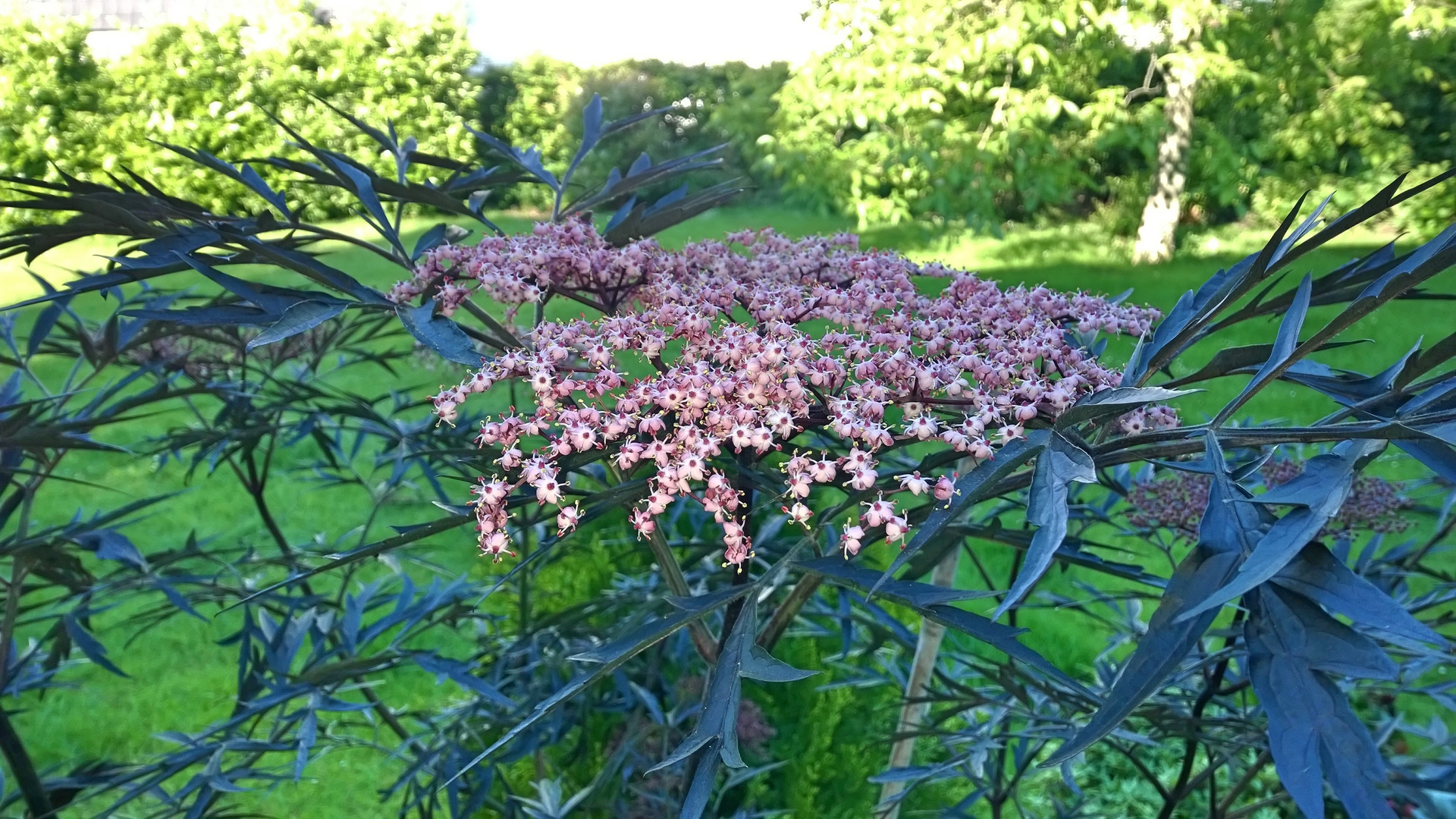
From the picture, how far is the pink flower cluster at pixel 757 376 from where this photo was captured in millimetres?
632

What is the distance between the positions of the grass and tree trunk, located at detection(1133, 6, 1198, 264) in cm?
23

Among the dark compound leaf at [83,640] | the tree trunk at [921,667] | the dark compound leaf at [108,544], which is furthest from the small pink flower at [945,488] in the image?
the dark compound leaf at [83,640]

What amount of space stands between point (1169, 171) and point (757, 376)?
785cm

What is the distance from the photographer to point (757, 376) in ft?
2.14

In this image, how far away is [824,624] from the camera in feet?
7.91

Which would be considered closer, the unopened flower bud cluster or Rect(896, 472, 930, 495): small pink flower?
Rect(896, 472, 930, 495): small pink flower

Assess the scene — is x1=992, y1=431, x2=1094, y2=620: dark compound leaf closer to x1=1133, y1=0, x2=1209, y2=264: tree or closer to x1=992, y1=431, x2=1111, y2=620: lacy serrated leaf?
x1=992, y1=431, x2=1111, y2=620: lacy serrated leaf

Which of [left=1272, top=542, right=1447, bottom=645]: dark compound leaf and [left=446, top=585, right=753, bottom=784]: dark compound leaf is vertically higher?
[left=1272, top=542, right=1447, bottom=645]: dark compound leaf

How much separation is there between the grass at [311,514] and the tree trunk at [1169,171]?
0.23 metres

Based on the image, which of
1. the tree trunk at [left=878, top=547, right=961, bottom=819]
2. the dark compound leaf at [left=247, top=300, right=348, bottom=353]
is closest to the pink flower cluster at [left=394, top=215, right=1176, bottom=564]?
the dark compound leaf at [left=247, top=300, right=348, bottom=353]

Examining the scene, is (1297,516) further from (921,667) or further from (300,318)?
(921,667)

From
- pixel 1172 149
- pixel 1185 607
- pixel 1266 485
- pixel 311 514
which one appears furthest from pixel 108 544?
pixel 1172 149

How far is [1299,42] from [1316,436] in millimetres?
6627

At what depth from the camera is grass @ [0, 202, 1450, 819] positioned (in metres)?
2.57
